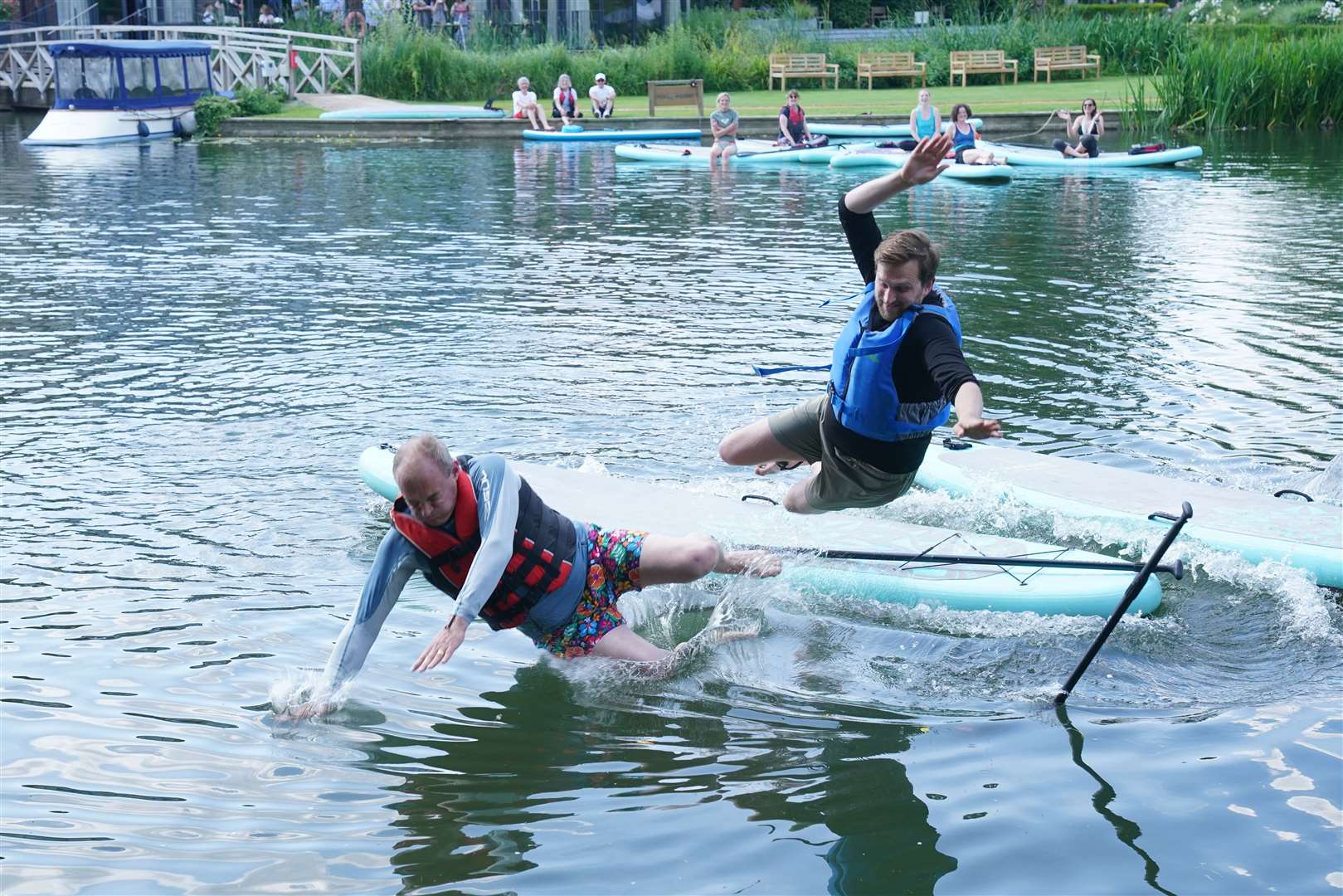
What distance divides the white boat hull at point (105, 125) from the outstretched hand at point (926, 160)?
2733 cm

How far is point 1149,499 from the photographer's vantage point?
7.29 meters

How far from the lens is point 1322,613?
6.19m

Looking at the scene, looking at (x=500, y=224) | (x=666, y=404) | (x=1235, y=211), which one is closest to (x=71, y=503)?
(x=666, y=404)

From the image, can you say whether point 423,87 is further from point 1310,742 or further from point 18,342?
point 1310,742

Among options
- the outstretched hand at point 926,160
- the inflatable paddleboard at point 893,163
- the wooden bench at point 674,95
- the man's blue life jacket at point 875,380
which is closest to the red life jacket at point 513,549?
the man's blue life jacket at point 875,380

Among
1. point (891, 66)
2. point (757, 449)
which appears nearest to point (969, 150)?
point (891, 66)

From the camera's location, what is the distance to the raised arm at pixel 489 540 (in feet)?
16.4

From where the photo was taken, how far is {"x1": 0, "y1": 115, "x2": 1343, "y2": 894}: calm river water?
4.59m

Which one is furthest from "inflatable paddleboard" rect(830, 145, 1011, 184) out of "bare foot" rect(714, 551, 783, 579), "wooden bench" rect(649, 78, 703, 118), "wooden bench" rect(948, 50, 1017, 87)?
"bare foot" rect(714, 551, 783, 579)

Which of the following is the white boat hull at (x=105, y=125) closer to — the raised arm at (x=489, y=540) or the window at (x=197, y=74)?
the window at (x=197, y=74)

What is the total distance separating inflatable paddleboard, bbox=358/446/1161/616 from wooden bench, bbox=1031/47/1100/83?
93.7ft

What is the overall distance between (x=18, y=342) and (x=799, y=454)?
8.08 meters

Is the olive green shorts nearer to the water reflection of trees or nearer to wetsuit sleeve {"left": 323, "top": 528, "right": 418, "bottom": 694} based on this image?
the water reflection of trees

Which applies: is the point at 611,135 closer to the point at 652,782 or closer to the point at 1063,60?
the point at 1063,60
